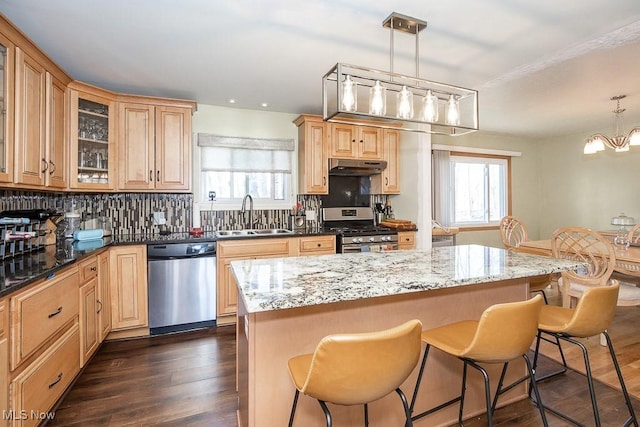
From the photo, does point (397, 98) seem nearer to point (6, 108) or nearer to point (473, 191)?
point (6, 108)

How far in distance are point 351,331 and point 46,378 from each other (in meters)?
1.66

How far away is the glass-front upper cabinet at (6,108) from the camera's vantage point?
6.31 ft

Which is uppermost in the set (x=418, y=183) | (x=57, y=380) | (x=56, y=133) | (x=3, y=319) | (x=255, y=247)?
(x=56, y=133)

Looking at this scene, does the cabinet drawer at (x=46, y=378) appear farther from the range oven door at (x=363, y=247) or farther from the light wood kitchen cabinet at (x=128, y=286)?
the range oven door at (x=363, y=247)

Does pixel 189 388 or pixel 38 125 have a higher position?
pixel 38 125

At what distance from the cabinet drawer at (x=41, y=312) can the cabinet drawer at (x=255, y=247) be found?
49.6 inches

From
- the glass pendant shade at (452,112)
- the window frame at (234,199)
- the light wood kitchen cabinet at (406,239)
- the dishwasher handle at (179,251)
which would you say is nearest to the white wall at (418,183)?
the light wood kitchen cabinet at (406,239)

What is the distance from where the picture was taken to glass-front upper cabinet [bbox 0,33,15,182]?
1.92m

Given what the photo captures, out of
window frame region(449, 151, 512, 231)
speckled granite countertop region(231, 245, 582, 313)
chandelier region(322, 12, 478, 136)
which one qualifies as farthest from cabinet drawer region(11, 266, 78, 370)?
window frame region(449, 151, 512, 231)

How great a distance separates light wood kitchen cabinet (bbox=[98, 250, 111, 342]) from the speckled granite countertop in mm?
1597

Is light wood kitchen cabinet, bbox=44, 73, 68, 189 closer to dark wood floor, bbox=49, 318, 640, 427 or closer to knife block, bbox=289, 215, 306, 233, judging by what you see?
dark wood floor, bbox=49, 318, 640, 427

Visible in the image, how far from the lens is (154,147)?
3.29 m

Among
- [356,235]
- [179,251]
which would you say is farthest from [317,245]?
[179,251]

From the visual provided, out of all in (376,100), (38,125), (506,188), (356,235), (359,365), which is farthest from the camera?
(506,188)
